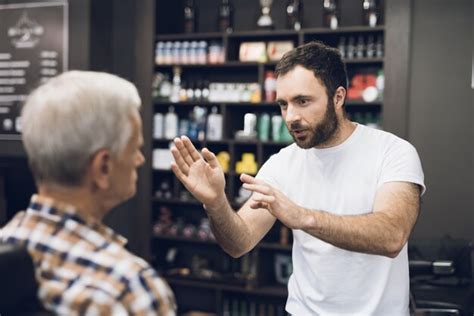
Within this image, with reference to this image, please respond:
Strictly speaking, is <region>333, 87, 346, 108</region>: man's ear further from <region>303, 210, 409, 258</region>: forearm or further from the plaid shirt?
the plaid shirt

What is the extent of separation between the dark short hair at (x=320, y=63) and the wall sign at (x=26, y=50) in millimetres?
3326

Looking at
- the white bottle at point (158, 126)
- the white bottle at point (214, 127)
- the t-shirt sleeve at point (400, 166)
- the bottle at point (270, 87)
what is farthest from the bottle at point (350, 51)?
the t-shirt sleeve at point (400, 166)

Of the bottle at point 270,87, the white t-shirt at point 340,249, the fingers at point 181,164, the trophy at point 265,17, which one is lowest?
the white t-shirt at point 340,249

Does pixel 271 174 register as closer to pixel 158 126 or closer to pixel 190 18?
pixel 158 126

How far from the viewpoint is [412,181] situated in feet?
6.89

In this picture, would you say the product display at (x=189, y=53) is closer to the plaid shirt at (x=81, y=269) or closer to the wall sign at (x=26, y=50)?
the wall sign at (x=26, y=50)

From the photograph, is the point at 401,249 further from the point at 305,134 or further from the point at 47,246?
the point at 47,246

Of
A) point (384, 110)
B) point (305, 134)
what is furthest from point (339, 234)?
point (384, 110)

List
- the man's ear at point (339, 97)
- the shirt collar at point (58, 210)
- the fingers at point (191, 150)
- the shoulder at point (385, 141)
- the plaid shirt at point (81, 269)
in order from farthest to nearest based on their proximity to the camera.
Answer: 1. the man's ear at point (339, 97)
2. the shoulder at point (385, 141)
3. the fingers at point (191, 150)
4. the shirt collar at point (58, 210)
5. the plaid shirt at point (81, 269)

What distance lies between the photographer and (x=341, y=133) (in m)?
2.32

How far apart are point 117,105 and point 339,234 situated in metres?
1.00

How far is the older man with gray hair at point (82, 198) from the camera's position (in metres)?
1.08

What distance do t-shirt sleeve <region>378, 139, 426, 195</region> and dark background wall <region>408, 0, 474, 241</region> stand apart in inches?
99.5

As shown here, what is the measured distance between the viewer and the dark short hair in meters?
2.38
